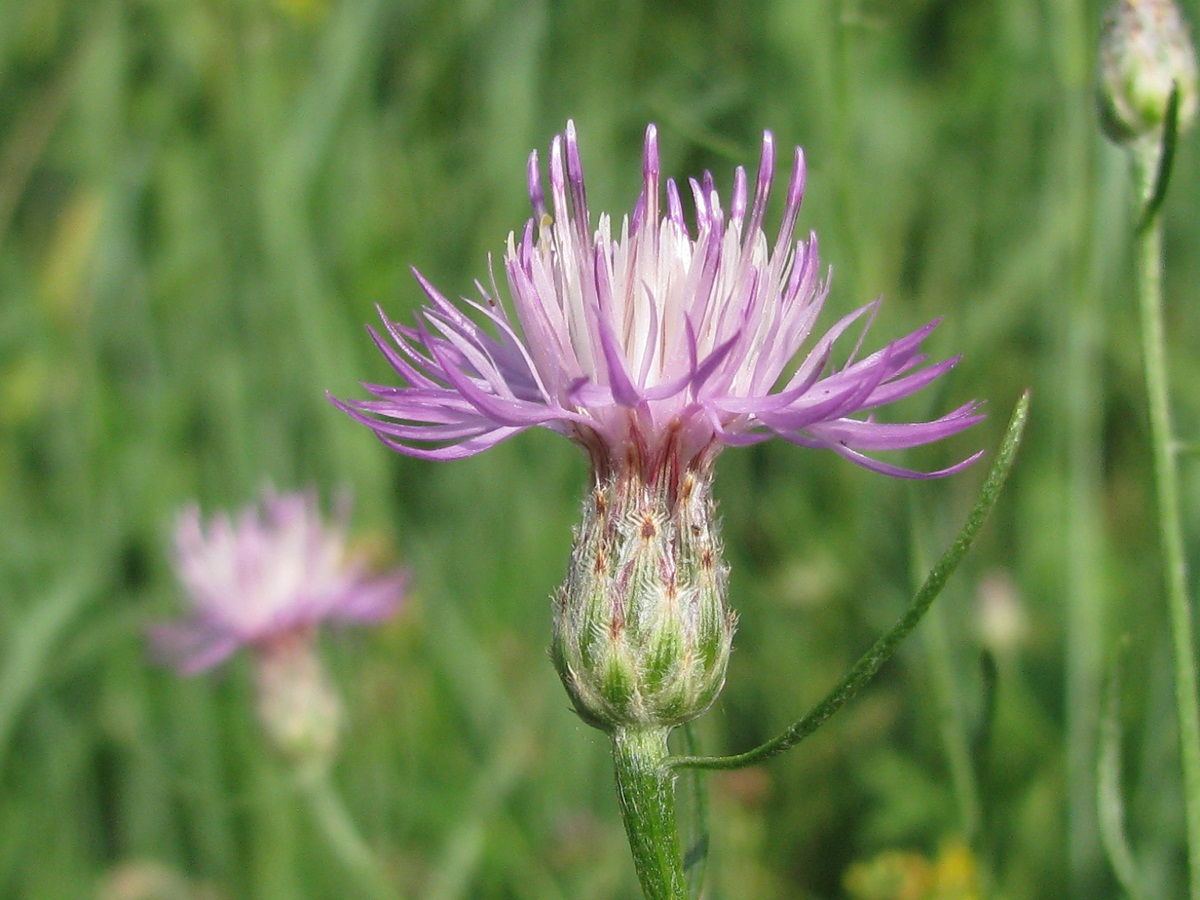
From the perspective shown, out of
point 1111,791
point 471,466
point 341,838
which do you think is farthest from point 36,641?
point 1111,791

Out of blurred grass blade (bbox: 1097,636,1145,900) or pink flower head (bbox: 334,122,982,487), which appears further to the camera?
blurred grass blade (bbox: 1097,636,1145,900)

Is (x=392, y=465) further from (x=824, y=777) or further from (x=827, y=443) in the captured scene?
(x=827, y=443)

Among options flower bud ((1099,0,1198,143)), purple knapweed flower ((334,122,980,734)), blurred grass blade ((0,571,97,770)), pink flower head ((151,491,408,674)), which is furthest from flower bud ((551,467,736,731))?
blurred grass blade ((0,571,97,770))

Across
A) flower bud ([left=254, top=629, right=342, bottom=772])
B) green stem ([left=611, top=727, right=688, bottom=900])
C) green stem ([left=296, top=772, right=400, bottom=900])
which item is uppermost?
green stem ([left=611, top=727, right=688, bottom=900])

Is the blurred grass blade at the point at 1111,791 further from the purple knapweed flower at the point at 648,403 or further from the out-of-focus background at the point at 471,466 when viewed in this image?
the out-of-focus background at the point at 471,466

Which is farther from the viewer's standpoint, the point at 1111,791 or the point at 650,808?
the point at 1111,791

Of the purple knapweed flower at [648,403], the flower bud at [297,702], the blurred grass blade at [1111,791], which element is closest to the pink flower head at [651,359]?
the purple knapweed flower at [648,403]

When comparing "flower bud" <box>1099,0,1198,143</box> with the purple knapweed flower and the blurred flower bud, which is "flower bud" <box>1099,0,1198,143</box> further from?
the blurred flower bud

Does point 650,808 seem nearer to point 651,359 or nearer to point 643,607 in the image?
point 643,607
